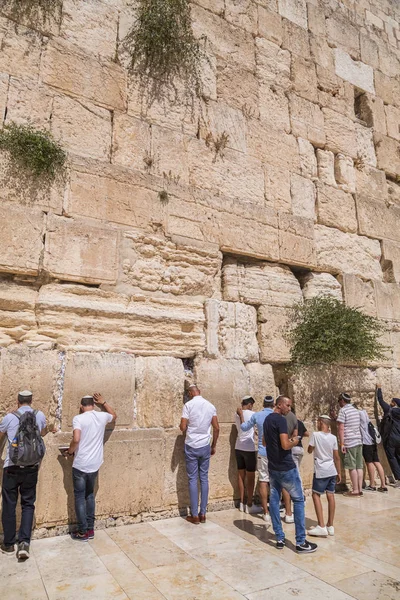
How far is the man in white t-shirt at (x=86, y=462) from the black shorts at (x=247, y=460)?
166 centimetres

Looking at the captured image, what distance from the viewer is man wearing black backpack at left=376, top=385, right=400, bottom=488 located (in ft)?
20.6

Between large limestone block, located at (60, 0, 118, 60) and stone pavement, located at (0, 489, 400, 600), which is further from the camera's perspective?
large limestone block, located at (60, 0, 118, 60)

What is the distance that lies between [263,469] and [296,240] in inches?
133

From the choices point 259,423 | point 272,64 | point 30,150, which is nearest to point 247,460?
point 259,423

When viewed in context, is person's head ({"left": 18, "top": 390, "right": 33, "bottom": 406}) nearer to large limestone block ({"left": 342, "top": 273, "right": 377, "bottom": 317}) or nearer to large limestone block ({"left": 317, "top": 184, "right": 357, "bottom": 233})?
large limestone block ({"left": 342, "top": 273, "right": 377, "bottom": 317})

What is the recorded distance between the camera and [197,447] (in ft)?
15.0

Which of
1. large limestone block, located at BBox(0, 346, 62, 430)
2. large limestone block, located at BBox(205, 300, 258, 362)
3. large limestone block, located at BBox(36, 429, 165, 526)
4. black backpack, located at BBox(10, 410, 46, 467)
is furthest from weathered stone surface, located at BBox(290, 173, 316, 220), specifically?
black backpack, located at BBox(10, 410, 46, 467)

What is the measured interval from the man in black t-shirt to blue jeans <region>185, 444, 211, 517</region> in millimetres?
842

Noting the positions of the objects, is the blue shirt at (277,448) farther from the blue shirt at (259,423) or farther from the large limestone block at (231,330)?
the large limestone block at (231,330)

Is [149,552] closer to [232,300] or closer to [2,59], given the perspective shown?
[232,300]

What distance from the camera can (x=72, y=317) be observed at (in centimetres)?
479

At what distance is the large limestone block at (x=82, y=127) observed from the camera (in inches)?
206

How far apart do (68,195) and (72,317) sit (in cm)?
139

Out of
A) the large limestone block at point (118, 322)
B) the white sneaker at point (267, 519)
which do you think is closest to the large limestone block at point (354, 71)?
the large limestone block at point (118, 322)
